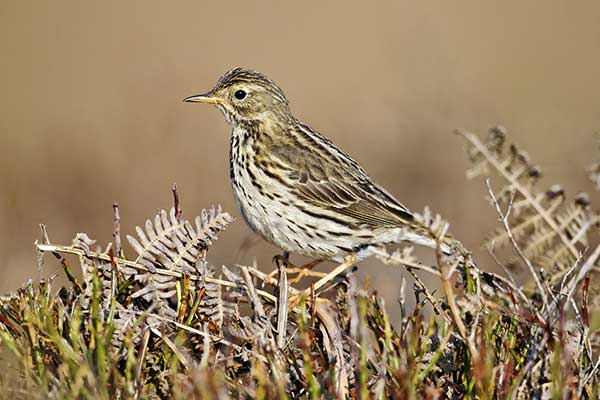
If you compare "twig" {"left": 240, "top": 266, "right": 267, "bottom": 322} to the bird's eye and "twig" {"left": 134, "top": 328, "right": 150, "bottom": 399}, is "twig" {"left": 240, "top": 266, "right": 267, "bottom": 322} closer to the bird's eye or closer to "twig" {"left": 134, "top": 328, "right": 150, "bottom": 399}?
"twig" {"left": 134, "top": 328, "right": 150, "bottom": 399}

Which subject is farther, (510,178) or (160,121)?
(160,121)

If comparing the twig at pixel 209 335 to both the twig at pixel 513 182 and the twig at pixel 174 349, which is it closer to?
the twig at pixel 174 349

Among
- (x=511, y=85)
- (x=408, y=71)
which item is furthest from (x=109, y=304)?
(x=511, y=85)

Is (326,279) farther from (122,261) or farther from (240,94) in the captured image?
(240,94)

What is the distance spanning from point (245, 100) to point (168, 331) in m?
2.85

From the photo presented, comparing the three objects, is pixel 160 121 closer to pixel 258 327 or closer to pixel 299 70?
pixel 258 327

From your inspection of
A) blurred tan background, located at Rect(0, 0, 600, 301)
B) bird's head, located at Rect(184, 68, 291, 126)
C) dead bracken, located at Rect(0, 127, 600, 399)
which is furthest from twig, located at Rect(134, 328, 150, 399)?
bird's head, located at Rect(184, 68, 291, 126)

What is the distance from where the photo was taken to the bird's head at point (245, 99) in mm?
6277

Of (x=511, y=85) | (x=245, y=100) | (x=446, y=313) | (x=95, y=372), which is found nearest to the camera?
(x=95, y=372)

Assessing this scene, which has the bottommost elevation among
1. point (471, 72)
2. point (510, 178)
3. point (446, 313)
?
point (446, 313)

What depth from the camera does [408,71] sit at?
29.5 ft

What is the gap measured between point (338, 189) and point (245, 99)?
0.95m

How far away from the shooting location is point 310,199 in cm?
573

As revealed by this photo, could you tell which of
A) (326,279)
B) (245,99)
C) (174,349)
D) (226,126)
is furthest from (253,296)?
(226,126)
